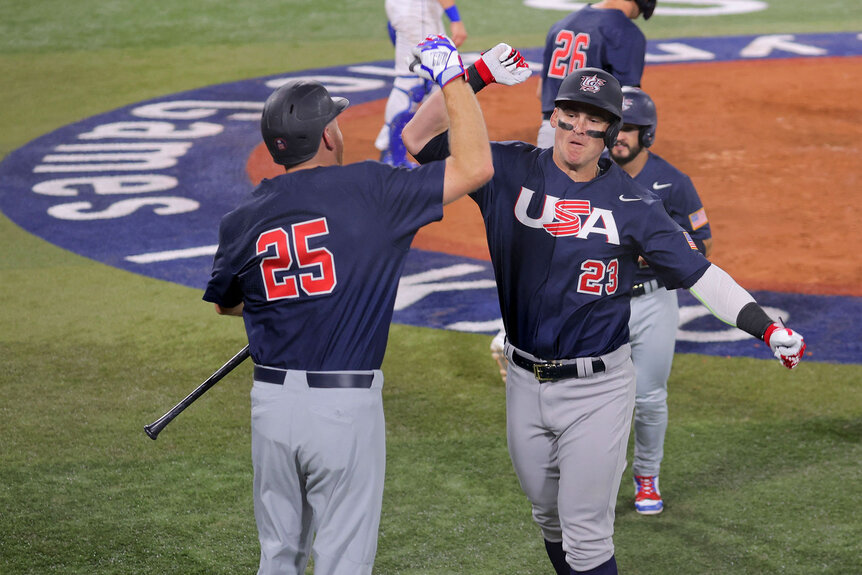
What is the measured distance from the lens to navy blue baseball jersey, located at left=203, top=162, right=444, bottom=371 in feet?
11.0

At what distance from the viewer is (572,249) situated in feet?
12.7

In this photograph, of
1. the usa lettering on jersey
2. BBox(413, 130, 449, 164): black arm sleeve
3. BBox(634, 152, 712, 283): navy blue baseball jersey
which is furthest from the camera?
BBox(634, 152, 712, 283): navy blue baseball jersey

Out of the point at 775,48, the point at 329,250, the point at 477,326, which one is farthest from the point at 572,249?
the point at 775,48

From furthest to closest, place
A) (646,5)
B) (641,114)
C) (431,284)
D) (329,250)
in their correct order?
(431,284)
(646,5)
(641,114)
(329,250)

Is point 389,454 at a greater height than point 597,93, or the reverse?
point 597,93

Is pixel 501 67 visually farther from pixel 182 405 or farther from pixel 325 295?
pixel 182 405

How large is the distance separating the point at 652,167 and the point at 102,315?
13.9ft

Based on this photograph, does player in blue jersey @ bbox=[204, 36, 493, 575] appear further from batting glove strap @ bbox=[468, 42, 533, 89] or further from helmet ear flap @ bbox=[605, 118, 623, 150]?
helmet ear flap @ bbox=[605, 118, 623, 150]

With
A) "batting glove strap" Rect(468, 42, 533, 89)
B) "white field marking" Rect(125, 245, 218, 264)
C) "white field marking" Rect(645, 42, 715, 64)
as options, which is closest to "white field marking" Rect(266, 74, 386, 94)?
"white field marking" Rect(645, 42, 715, 64)

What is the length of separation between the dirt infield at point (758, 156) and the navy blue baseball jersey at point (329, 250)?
517cm

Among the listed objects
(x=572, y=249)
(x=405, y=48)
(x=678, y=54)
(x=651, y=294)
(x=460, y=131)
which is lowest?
(x=678, y=54)

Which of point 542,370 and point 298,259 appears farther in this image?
point 542,370

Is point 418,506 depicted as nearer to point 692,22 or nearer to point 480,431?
point 480,431

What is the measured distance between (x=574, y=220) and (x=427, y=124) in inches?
24.7
